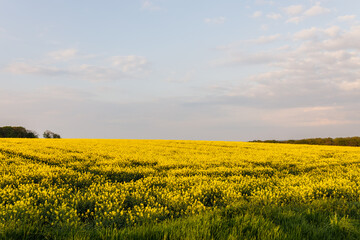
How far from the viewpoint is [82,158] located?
1595 centimetres

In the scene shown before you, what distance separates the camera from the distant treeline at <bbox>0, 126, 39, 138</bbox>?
68262 mm

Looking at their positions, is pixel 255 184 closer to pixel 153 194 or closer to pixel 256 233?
pixel 153 194

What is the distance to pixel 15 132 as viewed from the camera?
226ft

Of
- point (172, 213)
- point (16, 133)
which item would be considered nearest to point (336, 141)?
point (172, 213)

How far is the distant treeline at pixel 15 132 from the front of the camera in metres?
68.3

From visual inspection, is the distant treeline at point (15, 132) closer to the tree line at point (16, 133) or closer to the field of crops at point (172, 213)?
the tree line at point (16, 133)

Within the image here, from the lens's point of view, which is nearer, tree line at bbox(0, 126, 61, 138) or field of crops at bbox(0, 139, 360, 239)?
field of crops at bbox(0, 139, 360, 239)

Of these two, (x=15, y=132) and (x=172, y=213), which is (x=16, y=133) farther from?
(x=172, y=213)

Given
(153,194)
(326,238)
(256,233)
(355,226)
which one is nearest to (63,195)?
(153,194)

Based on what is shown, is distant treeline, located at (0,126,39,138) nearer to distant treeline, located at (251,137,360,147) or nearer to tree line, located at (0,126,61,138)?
tree line, located at (0,126,61,138)

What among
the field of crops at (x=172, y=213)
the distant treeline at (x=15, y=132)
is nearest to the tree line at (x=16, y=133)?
the distant treeline at (x=15, y=132)

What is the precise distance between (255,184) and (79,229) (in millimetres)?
6785

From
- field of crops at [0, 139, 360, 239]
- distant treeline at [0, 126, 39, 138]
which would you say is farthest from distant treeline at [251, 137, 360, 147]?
distant treeline at [0, 126, 39, 138]

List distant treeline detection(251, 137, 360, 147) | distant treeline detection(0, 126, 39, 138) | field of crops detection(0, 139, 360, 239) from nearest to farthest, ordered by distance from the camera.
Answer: field of crops detection(0, 139, 360, 239) → distant treeline detection(251, 137, 360, 147) → distant treeline detection(0, 126, 39, 138)
